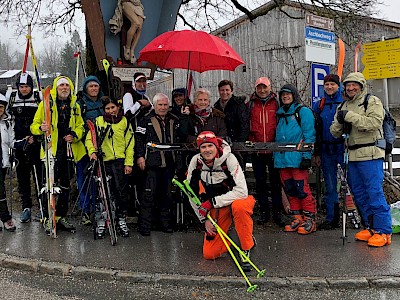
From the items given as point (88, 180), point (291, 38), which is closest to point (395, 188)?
point (88, 180)

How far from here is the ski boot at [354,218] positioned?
7188 millimetres

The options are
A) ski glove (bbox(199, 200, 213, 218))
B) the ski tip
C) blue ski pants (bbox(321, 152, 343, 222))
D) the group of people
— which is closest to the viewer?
the ski tip

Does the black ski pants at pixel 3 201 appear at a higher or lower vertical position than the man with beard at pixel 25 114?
lower

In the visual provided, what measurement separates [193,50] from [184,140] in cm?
125

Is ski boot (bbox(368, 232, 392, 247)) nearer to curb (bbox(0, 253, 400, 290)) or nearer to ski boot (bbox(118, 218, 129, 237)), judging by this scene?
curb (bbox(0, 253, 400, 290))

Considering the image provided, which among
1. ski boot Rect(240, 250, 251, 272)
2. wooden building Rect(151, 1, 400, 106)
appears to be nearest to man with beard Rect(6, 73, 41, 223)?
ski boot Rect(240, 250, 251, 272)

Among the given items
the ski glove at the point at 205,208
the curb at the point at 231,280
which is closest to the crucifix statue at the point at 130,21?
the ski glove at the point at 205,208

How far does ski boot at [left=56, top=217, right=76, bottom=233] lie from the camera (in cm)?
707

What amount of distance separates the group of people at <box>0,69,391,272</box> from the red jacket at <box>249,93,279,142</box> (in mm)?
14

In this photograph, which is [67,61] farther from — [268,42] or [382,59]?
[382,59]

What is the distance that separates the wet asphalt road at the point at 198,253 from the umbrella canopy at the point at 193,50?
2466mm

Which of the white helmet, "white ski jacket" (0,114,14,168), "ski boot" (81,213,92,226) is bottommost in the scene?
"ski boot" (81,213,92,226)

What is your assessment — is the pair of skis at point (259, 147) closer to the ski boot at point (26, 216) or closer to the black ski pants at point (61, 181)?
the black ski pants at point (61, 181)

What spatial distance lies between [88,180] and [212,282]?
2893 millimetres
